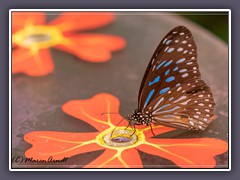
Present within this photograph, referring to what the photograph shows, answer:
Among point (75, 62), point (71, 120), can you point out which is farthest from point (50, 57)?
point (71, 120)

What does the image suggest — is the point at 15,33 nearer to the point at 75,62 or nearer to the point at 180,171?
the point at 75,62

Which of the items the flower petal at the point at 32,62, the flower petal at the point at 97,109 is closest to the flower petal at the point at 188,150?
the flower petal at the point at 97,109

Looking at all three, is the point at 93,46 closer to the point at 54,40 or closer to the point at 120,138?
the point at 54,40

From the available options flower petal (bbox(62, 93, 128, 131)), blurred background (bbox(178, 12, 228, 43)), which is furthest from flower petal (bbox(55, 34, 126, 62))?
blurred background (bbox(178, 12, 228, 43))

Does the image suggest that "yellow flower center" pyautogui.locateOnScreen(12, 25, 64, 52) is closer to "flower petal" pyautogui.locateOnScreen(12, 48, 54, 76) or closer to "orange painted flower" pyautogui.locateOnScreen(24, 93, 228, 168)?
"flower petal" pyautogui.locateOnScreen(12, 48, 54, 76)

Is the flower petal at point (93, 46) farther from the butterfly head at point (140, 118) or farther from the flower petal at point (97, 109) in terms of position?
the butterfly head at point (140, 118)

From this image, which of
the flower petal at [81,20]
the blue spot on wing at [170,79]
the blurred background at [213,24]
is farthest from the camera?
the blurred background at [213,24]
